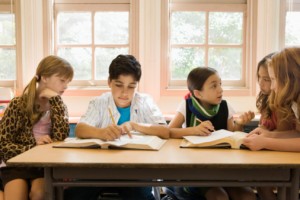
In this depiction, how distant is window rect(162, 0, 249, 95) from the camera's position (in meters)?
2.95

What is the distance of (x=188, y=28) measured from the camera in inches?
117

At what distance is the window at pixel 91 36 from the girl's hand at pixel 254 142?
1.71 m

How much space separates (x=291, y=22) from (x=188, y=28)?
0.86 meters

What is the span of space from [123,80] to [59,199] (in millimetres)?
694

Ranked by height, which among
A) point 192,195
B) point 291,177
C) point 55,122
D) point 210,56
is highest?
point 210,56

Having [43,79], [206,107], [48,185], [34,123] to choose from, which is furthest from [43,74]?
[206,107]

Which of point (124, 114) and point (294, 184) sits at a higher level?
point (124, 114)

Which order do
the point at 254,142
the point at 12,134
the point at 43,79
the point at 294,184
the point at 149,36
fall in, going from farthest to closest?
1. the point at 149,36
2. the point at 43,79
3. the point at 12,134
4. the point at 254,142
5. the point at 294,184

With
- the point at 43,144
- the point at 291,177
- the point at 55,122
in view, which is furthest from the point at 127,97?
the point at 291,177

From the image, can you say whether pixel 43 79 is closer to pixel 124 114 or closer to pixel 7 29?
pixel 124 114

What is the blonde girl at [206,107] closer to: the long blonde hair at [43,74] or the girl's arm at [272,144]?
the girl's arm at [272,144]

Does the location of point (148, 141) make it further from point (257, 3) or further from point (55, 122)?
point (257, 3)

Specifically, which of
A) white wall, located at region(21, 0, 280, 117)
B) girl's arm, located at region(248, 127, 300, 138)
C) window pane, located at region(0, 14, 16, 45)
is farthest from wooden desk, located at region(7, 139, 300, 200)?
window pane, located at region(0, 14, 16, 45)

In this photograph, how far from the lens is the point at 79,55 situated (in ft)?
9.87
